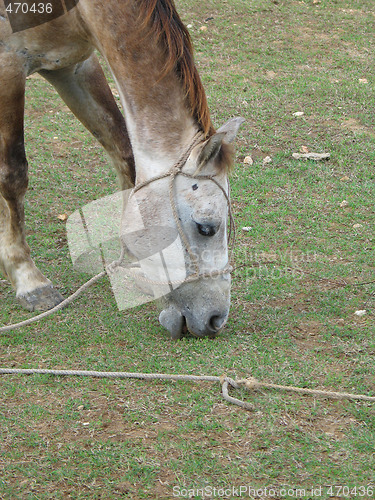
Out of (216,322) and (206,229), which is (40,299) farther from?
(206,229)

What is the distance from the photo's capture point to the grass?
2.56 meters

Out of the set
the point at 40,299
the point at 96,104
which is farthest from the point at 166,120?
the point at 40,299

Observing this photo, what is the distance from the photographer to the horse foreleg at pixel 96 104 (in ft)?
13.1

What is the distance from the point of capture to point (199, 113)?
3.10 m

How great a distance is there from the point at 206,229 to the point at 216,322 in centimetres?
48

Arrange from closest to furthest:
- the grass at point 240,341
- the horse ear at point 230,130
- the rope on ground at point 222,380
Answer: the grass at point 240,341
the rope on ground at point 222,380
the horse ear at point 230,130

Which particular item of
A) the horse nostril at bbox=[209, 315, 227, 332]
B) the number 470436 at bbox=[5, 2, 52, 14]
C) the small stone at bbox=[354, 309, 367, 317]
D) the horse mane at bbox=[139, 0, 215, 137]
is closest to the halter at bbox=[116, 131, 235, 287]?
the horse mane at bbox=[139, 0, 215, 137]

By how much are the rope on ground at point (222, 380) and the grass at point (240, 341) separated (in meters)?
0.03

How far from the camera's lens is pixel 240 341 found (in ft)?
11.0

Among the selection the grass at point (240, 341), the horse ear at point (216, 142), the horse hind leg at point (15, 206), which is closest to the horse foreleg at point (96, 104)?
the horse hind leg at point (15, 206)

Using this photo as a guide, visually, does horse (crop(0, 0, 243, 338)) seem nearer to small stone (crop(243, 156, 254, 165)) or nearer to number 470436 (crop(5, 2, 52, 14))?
number 470436 (crop(5, 2, 52, 14))

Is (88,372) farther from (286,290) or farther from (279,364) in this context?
(286,290)

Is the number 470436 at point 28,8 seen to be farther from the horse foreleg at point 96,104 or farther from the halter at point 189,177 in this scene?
the halter at point 189,177

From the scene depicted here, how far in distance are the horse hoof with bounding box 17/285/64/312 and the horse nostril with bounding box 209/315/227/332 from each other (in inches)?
41.3
